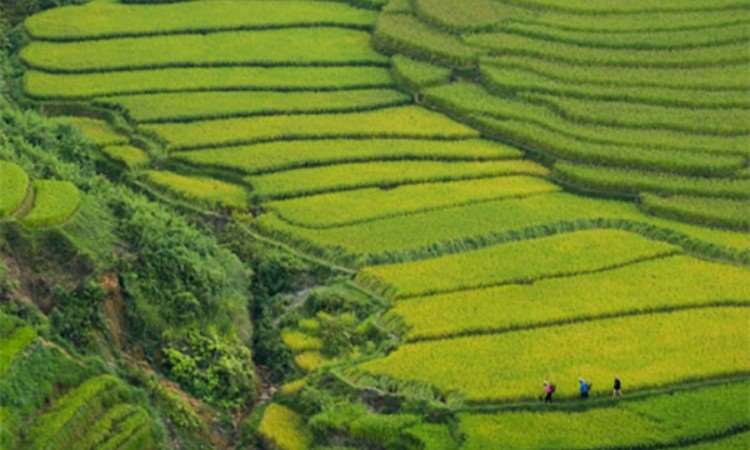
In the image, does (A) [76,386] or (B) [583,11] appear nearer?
(A) [76,386]

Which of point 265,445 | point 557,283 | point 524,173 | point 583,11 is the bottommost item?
point 265,445

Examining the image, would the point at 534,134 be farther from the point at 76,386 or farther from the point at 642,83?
the point at 76,386

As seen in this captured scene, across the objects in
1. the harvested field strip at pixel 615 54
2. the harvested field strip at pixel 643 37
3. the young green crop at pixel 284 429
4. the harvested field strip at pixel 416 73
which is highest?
the harvested field strip at pixel 643 37

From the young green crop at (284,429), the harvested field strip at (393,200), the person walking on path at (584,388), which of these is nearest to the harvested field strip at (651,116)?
the harvested field strip at (393,200)

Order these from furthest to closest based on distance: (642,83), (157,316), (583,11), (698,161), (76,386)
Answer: (583,11) < (642,83) < (698,161) < (157,316) < (76,386)

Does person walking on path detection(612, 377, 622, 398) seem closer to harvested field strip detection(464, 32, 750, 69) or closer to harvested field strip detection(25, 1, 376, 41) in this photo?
harvested field strip detection(464, 32, 750, 69)

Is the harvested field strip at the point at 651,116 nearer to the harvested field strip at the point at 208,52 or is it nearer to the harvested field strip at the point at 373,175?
the harvested field strip at the point at 373,175

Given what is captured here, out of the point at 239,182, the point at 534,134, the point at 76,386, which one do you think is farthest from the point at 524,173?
the point at 76,386

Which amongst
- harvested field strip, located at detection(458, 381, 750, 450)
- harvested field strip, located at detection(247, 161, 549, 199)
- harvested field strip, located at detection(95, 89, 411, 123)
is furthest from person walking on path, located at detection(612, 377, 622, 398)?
harvested field strip, located at detection(95, 89, 411, 123)
